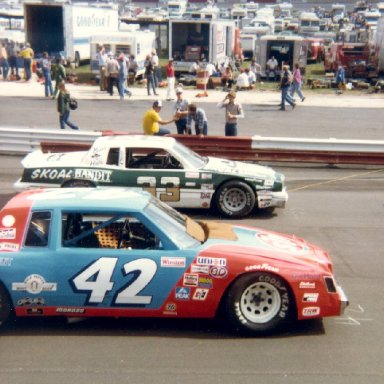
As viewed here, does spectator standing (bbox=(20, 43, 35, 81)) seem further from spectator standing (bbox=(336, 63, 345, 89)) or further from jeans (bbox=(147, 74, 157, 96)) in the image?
spectator standing (bbox=(336, 63, 345, 89))

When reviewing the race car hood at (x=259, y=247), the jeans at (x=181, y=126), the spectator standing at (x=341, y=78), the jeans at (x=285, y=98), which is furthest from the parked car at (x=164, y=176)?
the spectator standing at (x=341, y=78)

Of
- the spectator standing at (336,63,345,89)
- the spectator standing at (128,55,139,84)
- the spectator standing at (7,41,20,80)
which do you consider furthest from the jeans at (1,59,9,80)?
the spectator standing at (336,63,345,89)

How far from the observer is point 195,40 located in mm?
35000

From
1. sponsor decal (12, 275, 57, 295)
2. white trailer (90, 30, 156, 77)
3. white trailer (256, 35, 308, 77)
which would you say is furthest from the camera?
white trailer (256, 35, 308, 77)

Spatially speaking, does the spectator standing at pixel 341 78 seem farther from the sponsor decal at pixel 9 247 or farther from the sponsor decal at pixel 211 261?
A: the sponsor decal at pixel 9 247

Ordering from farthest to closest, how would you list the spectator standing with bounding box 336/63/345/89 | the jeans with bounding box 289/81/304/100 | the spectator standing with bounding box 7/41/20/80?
the spectator standing with bounding box 7/41/20/80 → the spectator standing with bounding box 336/63/345/89 → the jeans with bounding box 289/81/304/100

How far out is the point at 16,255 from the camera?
6301 millimetres

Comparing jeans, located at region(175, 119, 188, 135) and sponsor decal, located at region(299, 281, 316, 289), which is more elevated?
sponsor decal, located at region(299, 281, 316, 289)

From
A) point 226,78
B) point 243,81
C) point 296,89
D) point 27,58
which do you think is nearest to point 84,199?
point 296,89

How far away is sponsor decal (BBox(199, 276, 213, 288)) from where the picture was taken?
6293 millimetres

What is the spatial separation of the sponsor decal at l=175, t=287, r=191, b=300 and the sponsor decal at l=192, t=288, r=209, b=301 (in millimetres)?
54

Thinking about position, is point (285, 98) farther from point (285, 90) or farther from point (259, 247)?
point (259, 247)

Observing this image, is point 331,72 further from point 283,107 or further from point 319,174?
point 319,174

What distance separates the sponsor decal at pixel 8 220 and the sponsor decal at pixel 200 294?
5.81 ft
